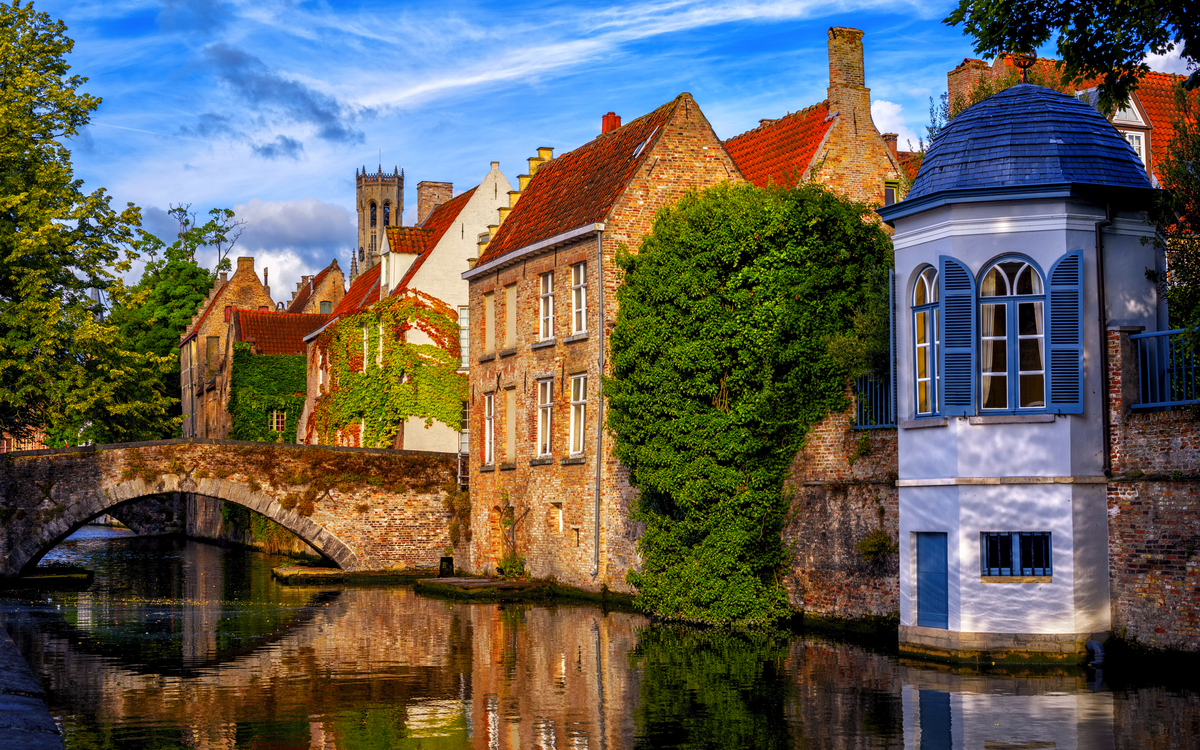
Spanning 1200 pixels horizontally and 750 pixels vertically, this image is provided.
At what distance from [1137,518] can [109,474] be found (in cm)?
2547

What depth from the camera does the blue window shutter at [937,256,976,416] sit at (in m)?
16.6

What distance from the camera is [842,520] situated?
20438mm

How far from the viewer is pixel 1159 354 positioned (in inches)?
636

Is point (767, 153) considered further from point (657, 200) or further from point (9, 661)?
point (9, 661)

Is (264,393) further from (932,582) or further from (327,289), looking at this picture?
(932,582)

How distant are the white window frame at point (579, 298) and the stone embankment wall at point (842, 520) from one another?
292 inches

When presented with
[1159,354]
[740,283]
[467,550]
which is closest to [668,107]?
[740,283]

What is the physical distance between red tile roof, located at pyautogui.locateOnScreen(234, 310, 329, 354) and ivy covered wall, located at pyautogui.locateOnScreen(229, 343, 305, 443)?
79.9 inches

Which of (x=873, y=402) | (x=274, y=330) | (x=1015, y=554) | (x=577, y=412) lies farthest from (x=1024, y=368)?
(x=274, y=330)

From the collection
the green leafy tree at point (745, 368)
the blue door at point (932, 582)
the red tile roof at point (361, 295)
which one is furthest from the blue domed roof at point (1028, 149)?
the red tile roof at point (361, 295)

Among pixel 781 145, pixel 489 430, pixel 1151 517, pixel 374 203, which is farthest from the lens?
pixel 374 203

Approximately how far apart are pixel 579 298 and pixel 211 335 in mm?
40919

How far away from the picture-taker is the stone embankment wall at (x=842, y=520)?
1948 cm

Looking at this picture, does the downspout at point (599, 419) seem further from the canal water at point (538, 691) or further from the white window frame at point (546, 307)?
the white window frame at point (546, 307)
